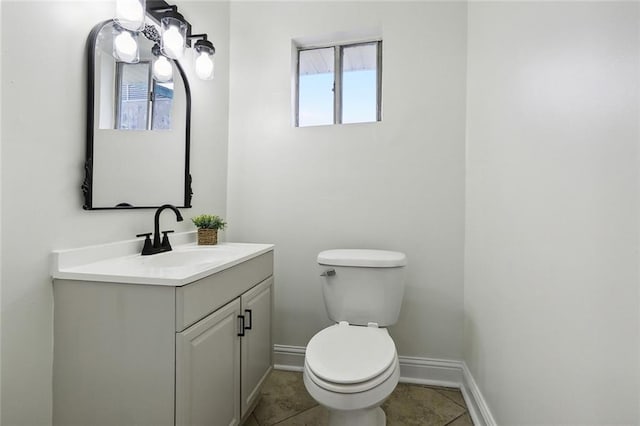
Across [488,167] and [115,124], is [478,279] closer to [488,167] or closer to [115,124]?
[488,167]

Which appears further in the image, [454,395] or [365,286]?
[454,395]

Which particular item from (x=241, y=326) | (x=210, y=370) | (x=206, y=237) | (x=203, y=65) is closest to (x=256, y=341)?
(x=241, y=326)

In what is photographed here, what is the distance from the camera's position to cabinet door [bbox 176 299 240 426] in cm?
97

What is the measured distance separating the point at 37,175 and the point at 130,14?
65 cm

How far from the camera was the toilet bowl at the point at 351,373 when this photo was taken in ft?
3.58

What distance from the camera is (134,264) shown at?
45.5 inches

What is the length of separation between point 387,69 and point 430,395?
191cm

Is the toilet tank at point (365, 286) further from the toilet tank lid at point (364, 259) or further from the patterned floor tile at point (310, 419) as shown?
the patterned floor tile at point (310, 419)

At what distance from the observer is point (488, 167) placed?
1.46 m

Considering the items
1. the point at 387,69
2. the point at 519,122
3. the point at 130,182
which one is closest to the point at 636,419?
the point at 519,122

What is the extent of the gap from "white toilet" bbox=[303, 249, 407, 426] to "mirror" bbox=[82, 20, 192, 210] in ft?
2.95

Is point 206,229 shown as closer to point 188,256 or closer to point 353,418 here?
point 188,256

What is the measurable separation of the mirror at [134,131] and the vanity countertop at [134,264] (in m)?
0.18

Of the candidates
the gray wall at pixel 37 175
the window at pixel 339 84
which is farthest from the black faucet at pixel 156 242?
the window at pixel 339 84
